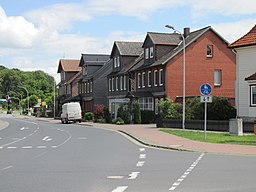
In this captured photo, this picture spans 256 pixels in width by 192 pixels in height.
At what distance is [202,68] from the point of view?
56406 millimetres

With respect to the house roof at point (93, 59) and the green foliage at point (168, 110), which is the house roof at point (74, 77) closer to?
the house roof at point (93, 59)

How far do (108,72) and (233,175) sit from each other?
217ft

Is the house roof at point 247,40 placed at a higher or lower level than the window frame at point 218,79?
higher

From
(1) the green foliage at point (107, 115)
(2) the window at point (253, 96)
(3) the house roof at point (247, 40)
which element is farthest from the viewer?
(1) the green foliage at point (107, 115)

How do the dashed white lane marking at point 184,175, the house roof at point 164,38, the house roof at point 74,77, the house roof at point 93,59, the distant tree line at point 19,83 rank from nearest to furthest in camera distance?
the dashed white lane marking at point 184,175
the house roof at point 164,38
the house roof at point 93,59
the house roof at point 74,77
the distant tree line at point 19,83

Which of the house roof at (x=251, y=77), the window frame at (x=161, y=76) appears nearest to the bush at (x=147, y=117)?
the window frame at (x=161, y=76)

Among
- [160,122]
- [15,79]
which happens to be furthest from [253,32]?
[15,79]

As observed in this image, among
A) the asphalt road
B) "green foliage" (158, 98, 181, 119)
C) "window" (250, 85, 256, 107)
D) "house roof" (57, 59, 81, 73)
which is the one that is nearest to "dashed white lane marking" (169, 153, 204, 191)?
the asphalt road

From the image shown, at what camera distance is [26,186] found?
11453mm

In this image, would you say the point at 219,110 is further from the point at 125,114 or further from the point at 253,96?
the point at 125,114

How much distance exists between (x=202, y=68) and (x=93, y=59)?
31.0 m

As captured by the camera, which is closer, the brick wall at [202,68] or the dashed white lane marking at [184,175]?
the dashed white lane marking at [184,175]

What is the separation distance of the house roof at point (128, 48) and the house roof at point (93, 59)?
1243 centimetres

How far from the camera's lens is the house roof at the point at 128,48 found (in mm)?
68312
